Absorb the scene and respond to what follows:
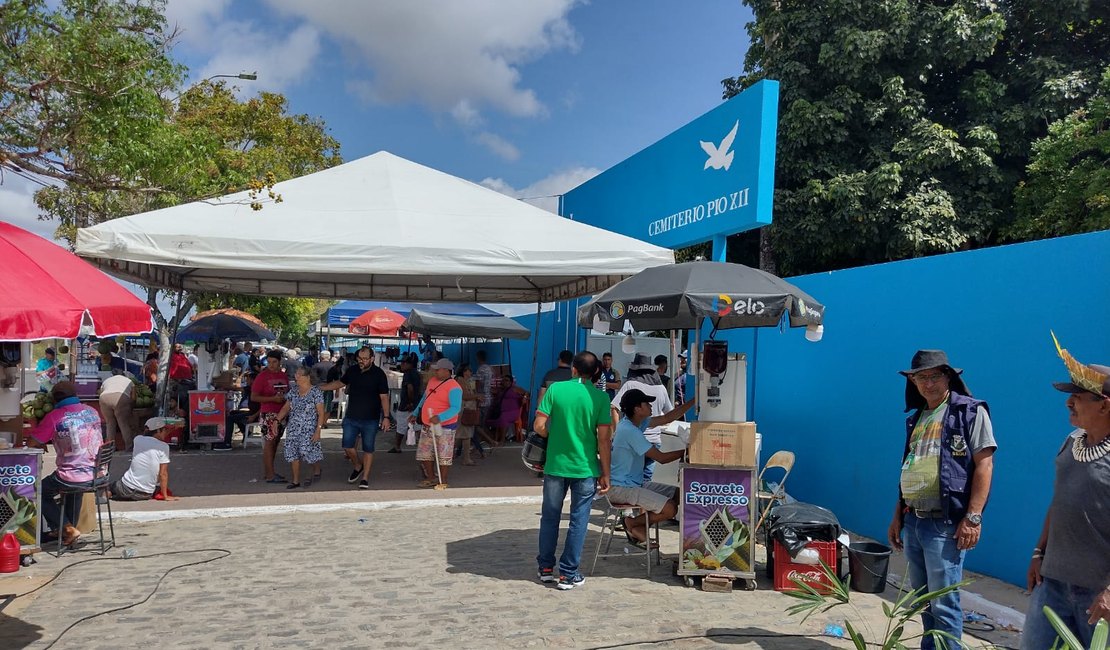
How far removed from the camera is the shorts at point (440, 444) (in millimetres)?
9711

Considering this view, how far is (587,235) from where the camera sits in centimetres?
996

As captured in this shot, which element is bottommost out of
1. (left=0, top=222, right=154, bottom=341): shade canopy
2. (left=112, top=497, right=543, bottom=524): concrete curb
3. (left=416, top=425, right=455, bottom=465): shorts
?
(left=112, top=497, right=543, bottom=524): concrete curb

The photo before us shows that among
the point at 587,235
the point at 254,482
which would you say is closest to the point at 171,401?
the point at 254,482

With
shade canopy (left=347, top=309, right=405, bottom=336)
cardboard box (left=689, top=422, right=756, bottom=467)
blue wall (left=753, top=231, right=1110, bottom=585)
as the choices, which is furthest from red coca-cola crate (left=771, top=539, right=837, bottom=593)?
shade canopy (left=347, top=309, right=405, bottom=336)

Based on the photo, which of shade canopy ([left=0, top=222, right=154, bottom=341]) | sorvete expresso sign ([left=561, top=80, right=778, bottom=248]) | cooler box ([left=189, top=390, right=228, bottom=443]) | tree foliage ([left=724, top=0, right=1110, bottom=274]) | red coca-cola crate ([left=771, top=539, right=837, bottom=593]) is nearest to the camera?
shade canopy ([left=0, top=222, right=154, bottom=341])

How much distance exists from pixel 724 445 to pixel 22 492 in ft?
18.7

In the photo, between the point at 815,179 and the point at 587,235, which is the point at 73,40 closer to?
the point at 587,235

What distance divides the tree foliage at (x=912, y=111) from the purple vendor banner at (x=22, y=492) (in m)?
14.9

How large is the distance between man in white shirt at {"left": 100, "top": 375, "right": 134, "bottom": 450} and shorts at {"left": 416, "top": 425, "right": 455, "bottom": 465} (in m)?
5.06

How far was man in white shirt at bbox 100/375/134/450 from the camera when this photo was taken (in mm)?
11438

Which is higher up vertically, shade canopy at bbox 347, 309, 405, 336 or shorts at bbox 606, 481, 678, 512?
shade canopy at bbox 347, 309, 405, 336

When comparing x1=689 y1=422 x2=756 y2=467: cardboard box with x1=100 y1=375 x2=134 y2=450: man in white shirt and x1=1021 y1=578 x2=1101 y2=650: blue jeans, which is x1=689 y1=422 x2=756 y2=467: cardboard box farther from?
x1=100 y1=375 x2=134 y2=450: man in white shirt

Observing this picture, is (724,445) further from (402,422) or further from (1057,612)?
(402,422)

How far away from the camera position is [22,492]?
6.22 m
